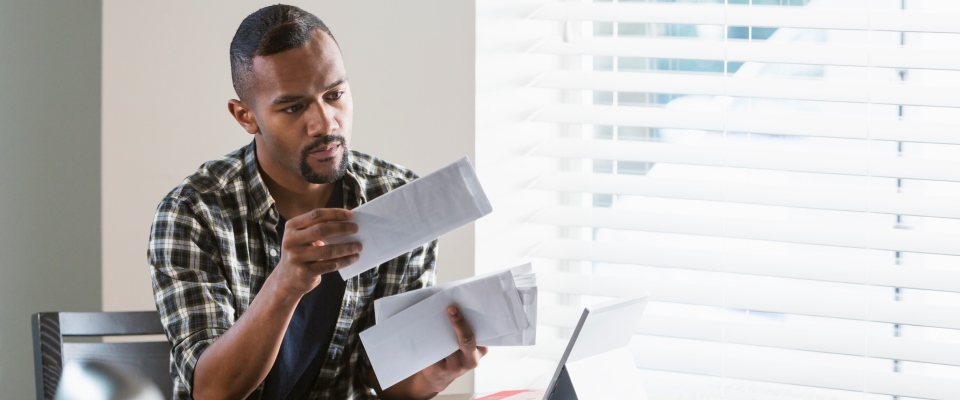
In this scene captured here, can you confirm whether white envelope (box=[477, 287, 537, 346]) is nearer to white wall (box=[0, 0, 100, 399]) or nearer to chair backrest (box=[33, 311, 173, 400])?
chair backrest (box=[33, 311, 173, 400])

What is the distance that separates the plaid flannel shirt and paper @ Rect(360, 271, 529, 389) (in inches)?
11.0

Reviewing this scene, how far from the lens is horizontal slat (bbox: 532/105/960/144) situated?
6.57 feet

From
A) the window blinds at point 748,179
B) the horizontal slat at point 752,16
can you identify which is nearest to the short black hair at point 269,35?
the window blinds at point 748,179

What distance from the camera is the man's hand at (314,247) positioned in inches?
47.7

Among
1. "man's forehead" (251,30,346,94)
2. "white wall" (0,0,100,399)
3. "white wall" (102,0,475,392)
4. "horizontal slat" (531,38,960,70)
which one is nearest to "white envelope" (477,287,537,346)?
"man's forehead" (251,30,346,94)

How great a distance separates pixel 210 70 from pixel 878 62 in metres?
1.48

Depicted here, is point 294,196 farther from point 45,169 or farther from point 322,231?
point 45,169

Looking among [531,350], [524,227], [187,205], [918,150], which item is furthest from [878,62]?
[187,205]

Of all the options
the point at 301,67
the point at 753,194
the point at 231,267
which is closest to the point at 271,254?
the point at 231,267

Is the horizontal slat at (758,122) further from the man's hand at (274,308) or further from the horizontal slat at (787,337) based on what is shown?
the man's hand at (274,308)

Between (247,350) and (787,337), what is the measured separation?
1.26m

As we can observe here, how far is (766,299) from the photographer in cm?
214

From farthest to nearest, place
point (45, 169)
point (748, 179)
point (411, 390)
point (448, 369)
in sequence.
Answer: point (45, 169), point (748, 179), point (411, 390), point (448, 369)

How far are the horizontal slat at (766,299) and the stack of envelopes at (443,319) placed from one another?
0.94 meters
